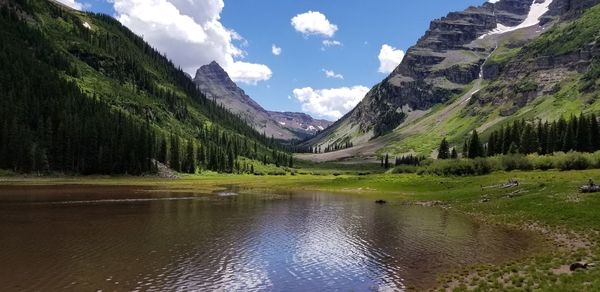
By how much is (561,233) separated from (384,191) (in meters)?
74.2

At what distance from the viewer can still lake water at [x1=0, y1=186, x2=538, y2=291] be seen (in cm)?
2939

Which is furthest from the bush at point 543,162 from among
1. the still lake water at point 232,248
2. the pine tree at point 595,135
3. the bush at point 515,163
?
the still lake water at point 232,248

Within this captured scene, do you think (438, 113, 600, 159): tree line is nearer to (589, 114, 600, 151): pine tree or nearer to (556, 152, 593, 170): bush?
(589, 114, 600, 151): pine tree

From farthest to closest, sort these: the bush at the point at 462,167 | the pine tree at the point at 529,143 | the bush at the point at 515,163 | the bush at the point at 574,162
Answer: the pine tree at the point at 529,143
the bush at the point at 462,167
the bush at the point at 515,163
the bush at the point at 574,162

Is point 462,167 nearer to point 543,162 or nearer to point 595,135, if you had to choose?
point 543,162

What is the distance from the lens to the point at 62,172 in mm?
152625

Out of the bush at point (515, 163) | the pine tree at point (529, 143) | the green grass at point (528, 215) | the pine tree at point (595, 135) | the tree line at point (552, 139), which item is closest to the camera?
the green grass at point (528, 215)

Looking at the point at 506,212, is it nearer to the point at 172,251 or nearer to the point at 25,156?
the point at 172,251

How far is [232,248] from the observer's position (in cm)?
4047

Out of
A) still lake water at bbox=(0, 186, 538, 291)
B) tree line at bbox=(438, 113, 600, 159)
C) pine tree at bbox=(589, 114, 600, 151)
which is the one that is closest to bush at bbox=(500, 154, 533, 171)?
tree line at bbox=(438, 113, 600, 159)

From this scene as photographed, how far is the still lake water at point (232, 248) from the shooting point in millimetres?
29391

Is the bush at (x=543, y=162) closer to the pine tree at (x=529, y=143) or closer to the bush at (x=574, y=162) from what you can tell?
the bush at (x=574, y=162)

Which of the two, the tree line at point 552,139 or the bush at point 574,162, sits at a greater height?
the tree line at point 552,139

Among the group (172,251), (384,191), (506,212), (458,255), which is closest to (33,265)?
(172,251)
